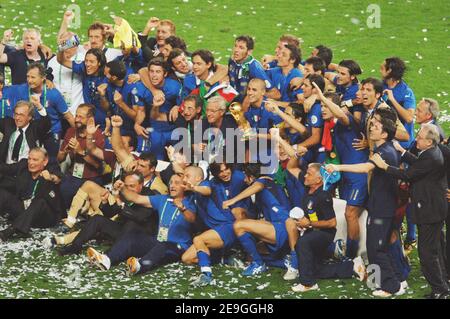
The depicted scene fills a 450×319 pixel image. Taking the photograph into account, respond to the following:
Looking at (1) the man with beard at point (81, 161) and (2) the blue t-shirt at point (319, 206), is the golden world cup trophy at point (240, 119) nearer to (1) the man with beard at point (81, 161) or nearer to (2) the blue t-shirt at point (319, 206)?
(2) the blue t-shirt at point (319, 206)

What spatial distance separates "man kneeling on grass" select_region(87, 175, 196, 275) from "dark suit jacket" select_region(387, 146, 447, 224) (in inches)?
104

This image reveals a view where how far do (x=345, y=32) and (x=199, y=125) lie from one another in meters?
11.6

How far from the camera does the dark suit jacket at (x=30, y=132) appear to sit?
16.5 metres

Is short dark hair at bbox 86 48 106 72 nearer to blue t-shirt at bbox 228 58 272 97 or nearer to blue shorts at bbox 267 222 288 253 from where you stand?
blue t-shirt at bbox 228 58 272 97

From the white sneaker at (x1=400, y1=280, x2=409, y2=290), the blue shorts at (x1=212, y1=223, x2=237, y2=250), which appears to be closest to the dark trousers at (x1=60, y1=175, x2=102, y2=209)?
the blue shorts at (x1=212, y1=223, x2=237, y2=250)

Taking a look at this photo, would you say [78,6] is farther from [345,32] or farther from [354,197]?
[354,197]

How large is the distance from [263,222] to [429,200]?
215 cm

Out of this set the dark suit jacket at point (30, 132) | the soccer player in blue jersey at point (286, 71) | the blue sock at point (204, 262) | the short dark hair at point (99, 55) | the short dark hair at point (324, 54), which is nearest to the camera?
the blue sock at point (204, 262)

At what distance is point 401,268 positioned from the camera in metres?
14.0

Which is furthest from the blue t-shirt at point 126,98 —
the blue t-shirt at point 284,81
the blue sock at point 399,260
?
the blue sock at point 399,260

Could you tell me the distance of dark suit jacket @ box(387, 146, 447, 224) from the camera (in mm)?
13391

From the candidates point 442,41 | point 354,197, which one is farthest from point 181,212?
point 442,41

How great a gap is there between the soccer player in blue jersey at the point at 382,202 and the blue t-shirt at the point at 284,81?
9.30 ft

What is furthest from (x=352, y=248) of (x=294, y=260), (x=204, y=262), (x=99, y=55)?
(x=99, y=55)
